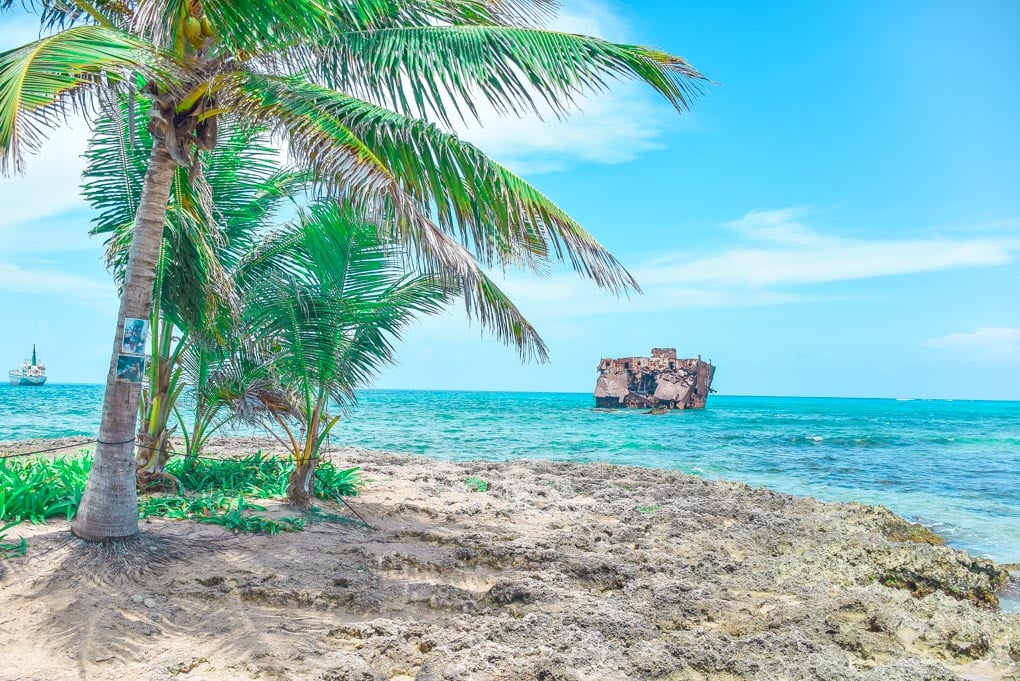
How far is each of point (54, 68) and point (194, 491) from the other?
4.50 meters

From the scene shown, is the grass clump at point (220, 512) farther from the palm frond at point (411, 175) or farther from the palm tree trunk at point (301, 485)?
the palm frond at point (411, 175)

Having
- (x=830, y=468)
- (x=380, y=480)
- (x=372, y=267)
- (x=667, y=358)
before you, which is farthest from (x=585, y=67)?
(x=667, y=358)

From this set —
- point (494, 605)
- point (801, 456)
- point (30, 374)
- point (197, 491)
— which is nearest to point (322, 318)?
point (197, 491)

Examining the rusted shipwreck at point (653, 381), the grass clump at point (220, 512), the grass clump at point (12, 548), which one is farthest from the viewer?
the rusted shipwreck at point (653, 381)

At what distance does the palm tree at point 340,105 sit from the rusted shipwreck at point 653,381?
149 feet

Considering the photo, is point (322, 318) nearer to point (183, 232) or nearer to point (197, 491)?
point (183, 232)

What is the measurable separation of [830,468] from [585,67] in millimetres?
15087

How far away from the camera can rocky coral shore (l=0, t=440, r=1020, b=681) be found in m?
3.62

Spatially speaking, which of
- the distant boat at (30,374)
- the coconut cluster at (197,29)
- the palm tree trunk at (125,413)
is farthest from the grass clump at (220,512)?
the distant boat at (30,374)

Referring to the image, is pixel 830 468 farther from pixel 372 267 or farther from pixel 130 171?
pixel 130 171

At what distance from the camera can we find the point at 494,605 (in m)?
4.59

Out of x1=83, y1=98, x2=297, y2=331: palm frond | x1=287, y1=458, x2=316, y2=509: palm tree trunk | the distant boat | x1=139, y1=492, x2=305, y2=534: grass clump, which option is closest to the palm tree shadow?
x1=139, y1=492, x2=305, y2=534: grass clump

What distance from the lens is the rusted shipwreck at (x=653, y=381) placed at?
4928 centimetres

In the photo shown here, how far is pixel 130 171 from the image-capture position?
257 inches
